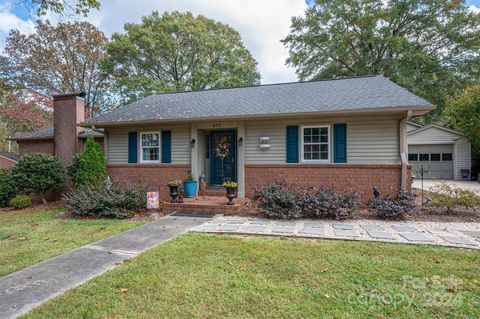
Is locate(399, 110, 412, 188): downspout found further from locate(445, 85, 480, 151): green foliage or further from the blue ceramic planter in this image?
locate(445, 85, 480, 151): green foliage

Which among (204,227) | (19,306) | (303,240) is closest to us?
(19,306)

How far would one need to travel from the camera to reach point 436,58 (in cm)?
1794

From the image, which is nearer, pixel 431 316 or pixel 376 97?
pixel 431 316

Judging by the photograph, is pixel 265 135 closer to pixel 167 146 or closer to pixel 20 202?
pixel 167 146

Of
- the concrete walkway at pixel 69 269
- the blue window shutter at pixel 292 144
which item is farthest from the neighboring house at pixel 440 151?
the concrete walkway at pixel 69 269

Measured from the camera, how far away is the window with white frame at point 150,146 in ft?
30.9

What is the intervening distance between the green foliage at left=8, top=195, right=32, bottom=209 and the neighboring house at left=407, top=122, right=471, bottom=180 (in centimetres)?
1991

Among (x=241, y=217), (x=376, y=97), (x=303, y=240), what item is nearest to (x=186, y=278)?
(x=303, y=240)

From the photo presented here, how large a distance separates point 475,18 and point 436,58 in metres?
2.95

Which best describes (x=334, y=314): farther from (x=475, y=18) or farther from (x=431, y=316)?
(x=475, y=18)

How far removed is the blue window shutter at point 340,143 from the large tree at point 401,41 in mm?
12430

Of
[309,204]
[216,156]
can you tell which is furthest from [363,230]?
[216,156]

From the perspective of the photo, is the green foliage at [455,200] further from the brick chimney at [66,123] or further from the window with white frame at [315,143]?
the brick chimney at [66,123]

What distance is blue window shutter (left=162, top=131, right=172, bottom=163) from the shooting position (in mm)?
9180
